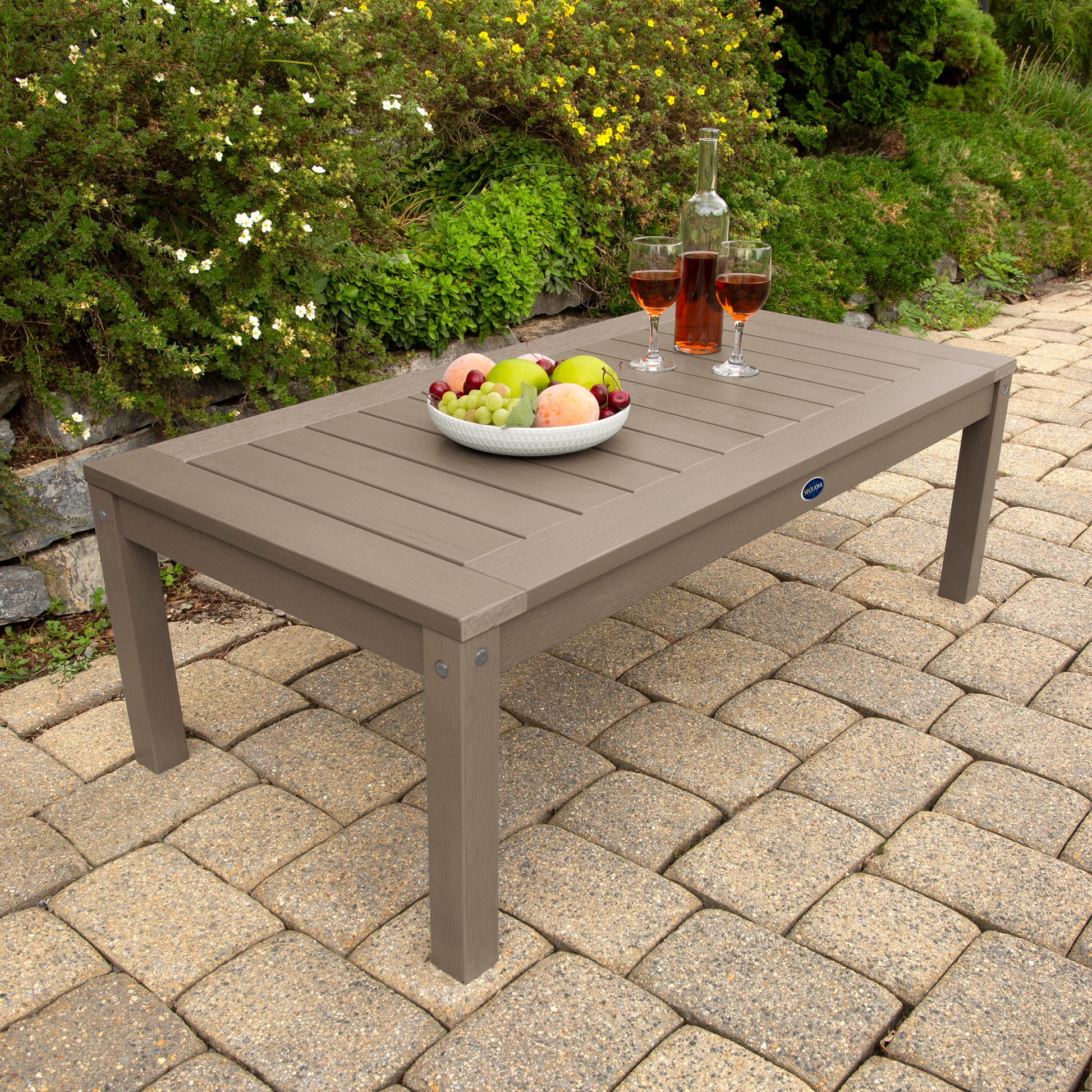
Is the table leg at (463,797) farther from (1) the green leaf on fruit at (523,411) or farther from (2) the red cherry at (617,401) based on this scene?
(2) the red cherry at (617,401)

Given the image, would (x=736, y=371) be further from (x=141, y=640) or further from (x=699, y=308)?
(x=141, y=640)

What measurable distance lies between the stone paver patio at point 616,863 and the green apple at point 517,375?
69 centimetres

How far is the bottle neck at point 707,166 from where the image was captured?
2.41 metres

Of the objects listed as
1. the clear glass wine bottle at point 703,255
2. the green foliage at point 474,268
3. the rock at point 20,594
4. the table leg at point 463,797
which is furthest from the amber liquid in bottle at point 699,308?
the rock at point 20,594

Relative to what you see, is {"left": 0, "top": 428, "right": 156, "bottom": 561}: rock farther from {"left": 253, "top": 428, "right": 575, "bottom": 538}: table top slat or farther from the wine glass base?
the wine glass base

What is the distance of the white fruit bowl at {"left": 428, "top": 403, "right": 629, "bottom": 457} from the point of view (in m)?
1.95

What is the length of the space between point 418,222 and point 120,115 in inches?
58.1

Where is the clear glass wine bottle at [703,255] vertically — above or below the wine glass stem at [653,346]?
above

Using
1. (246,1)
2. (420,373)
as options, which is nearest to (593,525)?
(420,373)

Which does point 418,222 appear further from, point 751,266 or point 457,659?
point 457,659

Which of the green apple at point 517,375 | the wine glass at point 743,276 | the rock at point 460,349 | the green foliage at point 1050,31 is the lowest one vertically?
the rock at point 460,349

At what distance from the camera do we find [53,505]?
278 centimetres

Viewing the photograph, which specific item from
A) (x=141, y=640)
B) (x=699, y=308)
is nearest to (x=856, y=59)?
(x=699, y=308)

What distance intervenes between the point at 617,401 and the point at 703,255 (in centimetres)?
65
